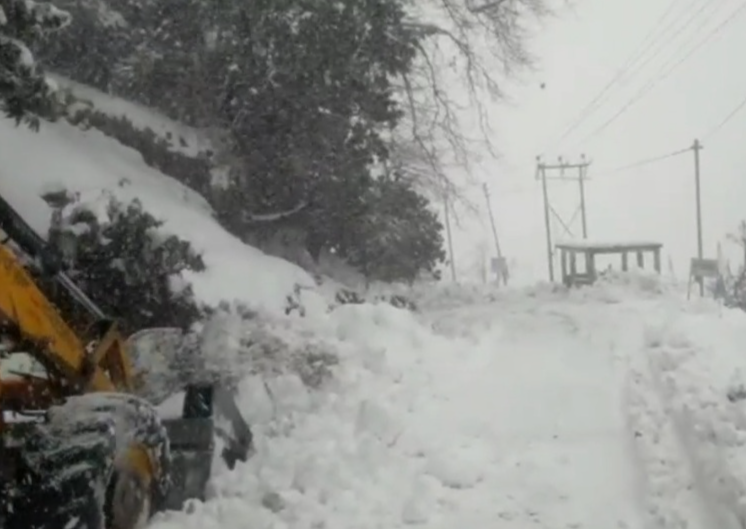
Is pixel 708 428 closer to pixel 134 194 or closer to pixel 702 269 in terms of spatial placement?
pixel 134 194

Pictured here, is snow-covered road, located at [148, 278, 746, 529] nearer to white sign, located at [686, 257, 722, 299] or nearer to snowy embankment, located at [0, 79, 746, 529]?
snowy embankment, located at [0, 79, 746, 529]

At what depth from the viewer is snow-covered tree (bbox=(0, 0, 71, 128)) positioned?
6875 mm

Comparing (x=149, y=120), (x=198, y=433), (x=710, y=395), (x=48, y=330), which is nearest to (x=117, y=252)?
(x=198, y=433)

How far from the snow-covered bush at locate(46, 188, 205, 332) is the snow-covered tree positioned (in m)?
1.10

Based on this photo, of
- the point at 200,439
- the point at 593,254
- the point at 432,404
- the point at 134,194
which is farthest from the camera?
the point at 593,254

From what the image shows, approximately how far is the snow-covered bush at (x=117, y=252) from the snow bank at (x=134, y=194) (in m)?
0.20

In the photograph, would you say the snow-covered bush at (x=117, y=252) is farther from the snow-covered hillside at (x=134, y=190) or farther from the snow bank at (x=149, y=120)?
the snow bank at (x=149, y=120)

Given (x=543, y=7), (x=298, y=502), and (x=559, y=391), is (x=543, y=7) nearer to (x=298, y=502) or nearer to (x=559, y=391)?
(x=559, y=391)

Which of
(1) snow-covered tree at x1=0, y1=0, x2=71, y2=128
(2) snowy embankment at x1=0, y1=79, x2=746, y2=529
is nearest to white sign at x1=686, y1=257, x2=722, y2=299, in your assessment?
(2) snowy embankment at x1=0, y1=79, x2=746, y2=529

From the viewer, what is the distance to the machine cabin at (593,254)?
874 inches

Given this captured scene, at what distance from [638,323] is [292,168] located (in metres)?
5.13

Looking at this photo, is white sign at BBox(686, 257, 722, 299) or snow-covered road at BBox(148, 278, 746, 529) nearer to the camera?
snow-covered road at BBox(148, 278, 746, 529)

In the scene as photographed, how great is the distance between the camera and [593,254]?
22.8 metres

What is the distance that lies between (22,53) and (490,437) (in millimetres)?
4725
